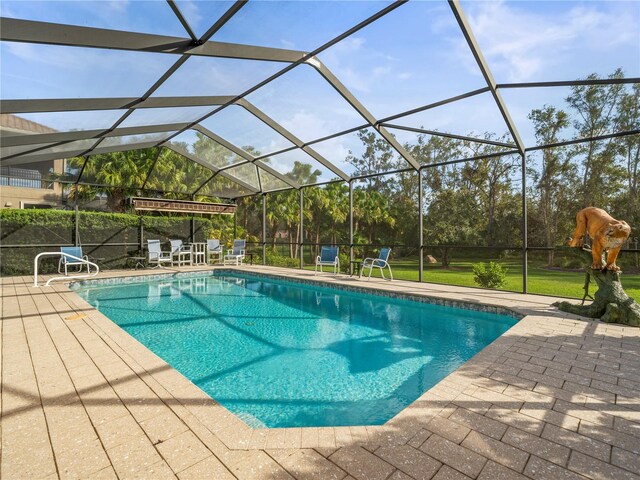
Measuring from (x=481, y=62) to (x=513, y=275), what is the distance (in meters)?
14.0

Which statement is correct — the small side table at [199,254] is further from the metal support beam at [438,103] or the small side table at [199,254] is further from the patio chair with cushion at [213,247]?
the metal support beam at [438,103]

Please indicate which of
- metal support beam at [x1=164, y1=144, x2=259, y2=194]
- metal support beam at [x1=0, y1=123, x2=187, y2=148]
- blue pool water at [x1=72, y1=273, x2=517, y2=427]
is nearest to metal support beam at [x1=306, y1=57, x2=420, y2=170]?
blue pool water at [x1=72, y1=273, x2=517, y2=427]

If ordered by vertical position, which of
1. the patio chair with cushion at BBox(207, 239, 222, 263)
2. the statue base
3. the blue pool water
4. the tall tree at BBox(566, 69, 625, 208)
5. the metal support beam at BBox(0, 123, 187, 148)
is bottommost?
the blue pool water

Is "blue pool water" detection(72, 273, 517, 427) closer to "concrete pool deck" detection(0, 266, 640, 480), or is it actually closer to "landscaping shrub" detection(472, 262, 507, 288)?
"concrete pool deck" detection(0, 266, 640, 480)

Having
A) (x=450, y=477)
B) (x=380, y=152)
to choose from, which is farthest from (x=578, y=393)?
(x=380, y=152)

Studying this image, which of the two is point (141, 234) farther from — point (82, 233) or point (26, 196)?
point (26, 196)

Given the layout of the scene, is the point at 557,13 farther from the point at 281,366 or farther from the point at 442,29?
the point at 281,366

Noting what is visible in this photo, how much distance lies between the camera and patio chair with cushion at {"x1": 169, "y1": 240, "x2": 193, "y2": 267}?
11883 millimetres

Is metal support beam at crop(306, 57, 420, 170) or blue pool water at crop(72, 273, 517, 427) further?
metal support beam at crop(306, 57, 420, 170)

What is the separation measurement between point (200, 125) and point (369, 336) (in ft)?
21.6

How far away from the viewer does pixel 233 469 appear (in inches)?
61.0

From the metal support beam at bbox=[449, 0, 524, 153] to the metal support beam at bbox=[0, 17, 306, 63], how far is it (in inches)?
90.0

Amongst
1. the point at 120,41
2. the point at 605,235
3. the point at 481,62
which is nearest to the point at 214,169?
the point at 120,41

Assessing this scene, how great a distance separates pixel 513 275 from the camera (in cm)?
1583
